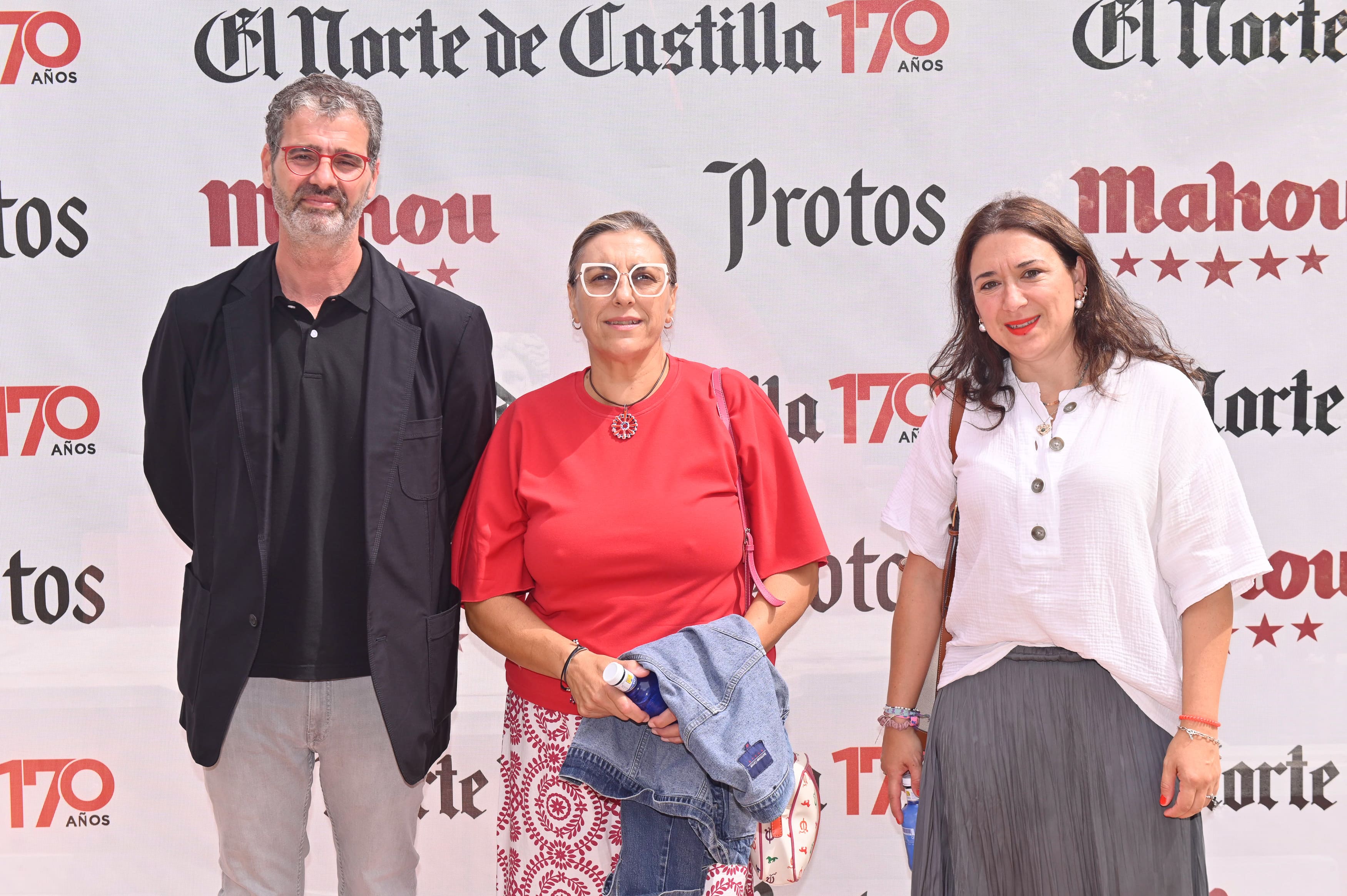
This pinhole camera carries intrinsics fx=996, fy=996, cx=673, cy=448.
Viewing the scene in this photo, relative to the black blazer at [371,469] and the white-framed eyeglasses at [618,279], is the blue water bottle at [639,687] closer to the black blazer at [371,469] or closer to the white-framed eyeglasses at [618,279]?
the black blazer at [371,469]

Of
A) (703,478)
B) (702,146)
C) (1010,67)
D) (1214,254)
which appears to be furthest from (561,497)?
(1214,254)

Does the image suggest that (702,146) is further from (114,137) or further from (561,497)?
(114,137)

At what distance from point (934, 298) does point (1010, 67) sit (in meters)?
0.65

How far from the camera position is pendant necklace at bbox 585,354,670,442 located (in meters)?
1.99

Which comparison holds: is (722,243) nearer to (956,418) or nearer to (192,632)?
(956,418)

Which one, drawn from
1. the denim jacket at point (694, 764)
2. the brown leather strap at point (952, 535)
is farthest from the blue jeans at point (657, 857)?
the brown leather strap at point (952, 535)

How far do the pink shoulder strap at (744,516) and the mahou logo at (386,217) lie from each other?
3.54 feet

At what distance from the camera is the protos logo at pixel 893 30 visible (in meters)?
2.71

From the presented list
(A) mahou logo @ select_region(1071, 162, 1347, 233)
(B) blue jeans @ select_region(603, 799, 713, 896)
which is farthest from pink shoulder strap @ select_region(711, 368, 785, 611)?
(A) mahou logo @ select_region(1071, 162, 1347, 233)

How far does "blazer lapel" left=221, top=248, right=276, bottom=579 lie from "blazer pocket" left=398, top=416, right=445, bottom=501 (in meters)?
0.26

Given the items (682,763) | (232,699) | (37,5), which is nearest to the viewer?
(682,763)

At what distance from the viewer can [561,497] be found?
195 cm

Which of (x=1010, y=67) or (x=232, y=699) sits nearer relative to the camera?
(x=232, y=699)

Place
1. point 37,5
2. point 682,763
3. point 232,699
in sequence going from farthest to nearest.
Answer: point 37,5
point 232,699
point 682,763
